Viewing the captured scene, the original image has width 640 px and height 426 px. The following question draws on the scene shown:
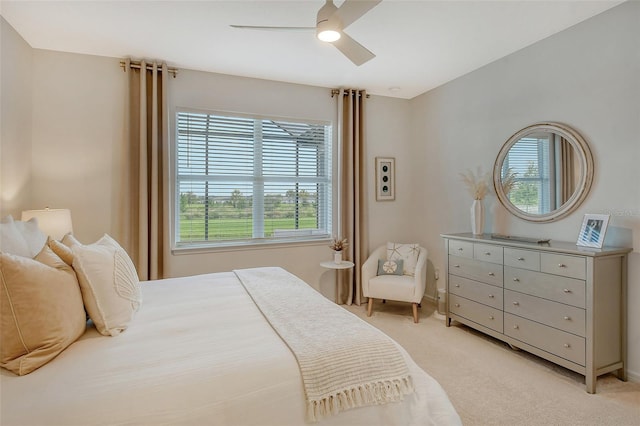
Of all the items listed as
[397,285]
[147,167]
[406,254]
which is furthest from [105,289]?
[406,254]

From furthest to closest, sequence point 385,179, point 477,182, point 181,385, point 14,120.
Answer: point 385,179 < point 477,182 < point 14,120 < point 181,385

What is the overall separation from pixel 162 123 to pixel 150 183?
0.62 m

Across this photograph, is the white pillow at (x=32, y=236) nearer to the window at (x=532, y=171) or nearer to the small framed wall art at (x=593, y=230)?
the small framed wall art at (x=593, y=230)

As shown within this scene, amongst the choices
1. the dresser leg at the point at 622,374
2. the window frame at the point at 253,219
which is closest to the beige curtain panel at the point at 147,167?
the window frame at the point at 253,219

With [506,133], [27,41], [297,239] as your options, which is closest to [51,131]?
[27,41]

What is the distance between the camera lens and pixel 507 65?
10.1ft

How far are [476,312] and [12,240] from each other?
133 inches

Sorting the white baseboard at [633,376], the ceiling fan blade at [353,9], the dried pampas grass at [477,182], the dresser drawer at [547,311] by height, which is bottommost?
the white baseboard at [633,376]

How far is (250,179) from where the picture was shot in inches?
146

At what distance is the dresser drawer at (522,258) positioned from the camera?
2453mm

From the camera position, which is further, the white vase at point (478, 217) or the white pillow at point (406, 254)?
the white pillow at point (406, 254)

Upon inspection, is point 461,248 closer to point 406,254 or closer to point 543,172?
point 406,254

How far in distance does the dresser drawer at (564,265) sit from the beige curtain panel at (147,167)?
11.0 ft

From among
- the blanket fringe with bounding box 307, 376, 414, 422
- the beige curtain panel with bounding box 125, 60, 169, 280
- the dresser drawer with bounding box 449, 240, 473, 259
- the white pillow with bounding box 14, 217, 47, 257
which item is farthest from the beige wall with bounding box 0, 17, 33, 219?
the dresser drawer with bounding box 449, 240, 473, 259
